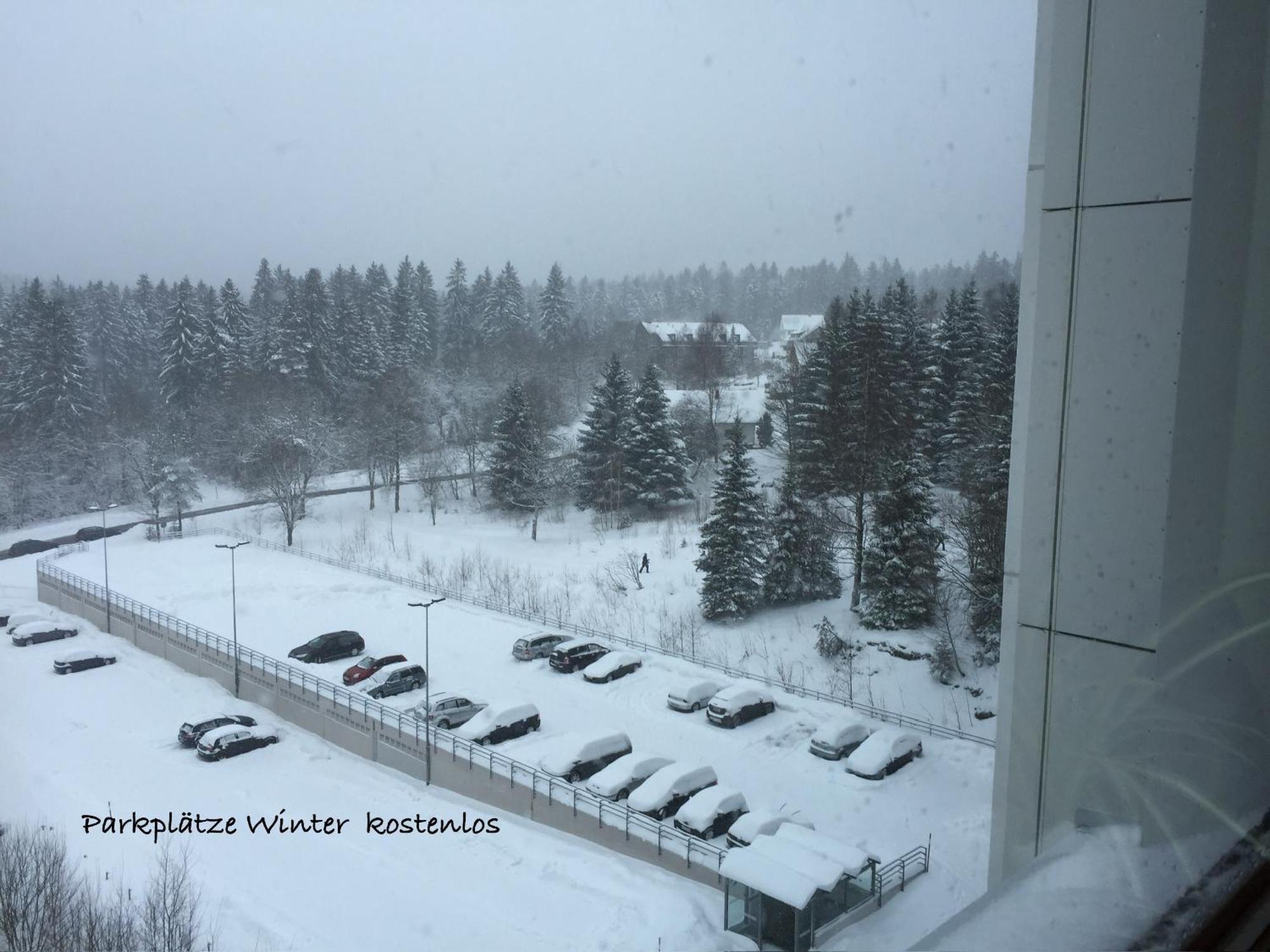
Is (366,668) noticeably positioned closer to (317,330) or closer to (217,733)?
(217,733)

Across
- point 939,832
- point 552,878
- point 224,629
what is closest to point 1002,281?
point 939,832

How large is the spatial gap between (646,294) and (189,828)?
2806cm

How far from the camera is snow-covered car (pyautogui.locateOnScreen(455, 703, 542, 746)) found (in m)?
6.95

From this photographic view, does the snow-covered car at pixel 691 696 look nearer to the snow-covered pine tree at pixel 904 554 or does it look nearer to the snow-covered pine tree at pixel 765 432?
the snow-covered pine tree at pixel 904 554

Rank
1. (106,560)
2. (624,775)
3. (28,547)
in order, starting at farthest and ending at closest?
(28,547), (106,560), (624,775)

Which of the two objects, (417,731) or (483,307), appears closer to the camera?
(417,731)

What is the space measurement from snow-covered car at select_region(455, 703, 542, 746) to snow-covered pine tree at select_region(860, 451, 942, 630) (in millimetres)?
3499

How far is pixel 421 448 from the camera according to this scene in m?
18.7

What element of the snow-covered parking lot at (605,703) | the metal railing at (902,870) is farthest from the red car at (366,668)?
the metal railing at (902,870)

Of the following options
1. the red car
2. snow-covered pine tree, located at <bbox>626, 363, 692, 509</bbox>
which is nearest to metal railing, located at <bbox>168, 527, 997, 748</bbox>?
the red car

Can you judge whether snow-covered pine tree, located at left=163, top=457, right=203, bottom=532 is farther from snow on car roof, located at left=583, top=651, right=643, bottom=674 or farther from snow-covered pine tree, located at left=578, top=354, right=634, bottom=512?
snow on car roof, located at left=583, top=651, right=643, bottom=674

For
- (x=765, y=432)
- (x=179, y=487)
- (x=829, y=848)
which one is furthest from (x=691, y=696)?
(x=179, y=487)

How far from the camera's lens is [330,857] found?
15.5ft

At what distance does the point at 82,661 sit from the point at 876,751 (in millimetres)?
7713
